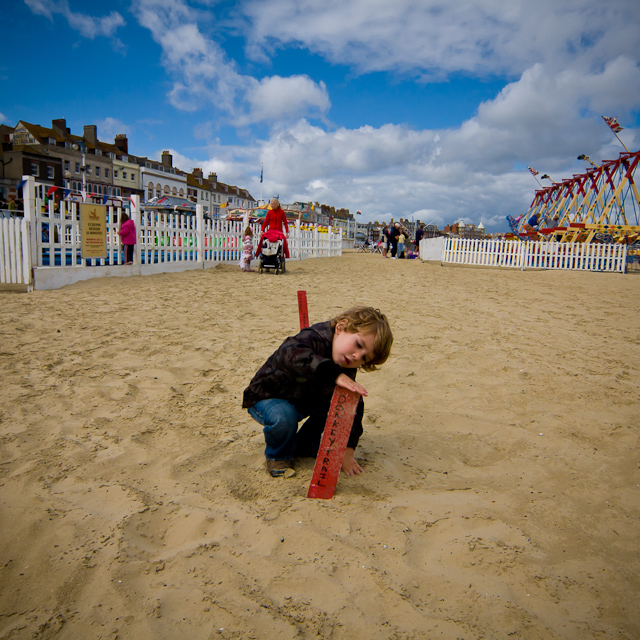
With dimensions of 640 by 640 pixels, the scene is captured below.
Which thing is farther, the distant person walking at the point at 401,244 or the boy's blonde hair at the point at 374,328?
the distant person walking at the point at 401,244

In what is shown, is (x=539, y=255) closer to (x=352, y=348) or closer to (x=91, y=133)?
(x=352, y=348)

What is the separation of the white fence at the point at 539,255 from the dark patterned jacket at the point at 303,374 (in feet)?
51.6

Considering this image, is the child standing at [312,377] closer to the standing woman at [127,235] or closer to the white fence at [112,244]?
the white fence at [112,244]

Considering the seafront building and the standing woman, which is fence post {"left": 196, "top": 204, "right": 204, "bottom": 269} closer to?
the standing woman

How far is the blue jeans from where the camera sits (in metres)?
2.29

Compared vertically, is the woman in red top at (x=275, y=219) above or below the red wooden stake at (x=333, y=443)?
above

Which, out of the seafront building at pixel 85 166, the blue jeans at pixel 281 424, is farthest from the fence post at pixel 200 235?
the seafront building at pixel 85 166

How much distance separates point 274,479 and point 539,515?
52.8 inches

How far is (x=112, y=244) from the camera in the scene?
10.3 m

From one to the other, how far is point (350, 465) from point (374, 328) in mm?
848

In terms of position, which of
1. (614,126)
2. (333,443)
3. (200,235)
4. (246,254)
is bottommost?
(333,443)

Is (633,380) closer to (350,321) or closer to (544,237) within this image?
(350,321)

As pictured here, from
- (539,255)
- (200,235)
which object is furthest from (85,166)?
(539,255)

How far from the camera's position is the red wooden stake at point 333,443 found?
2.05 m
